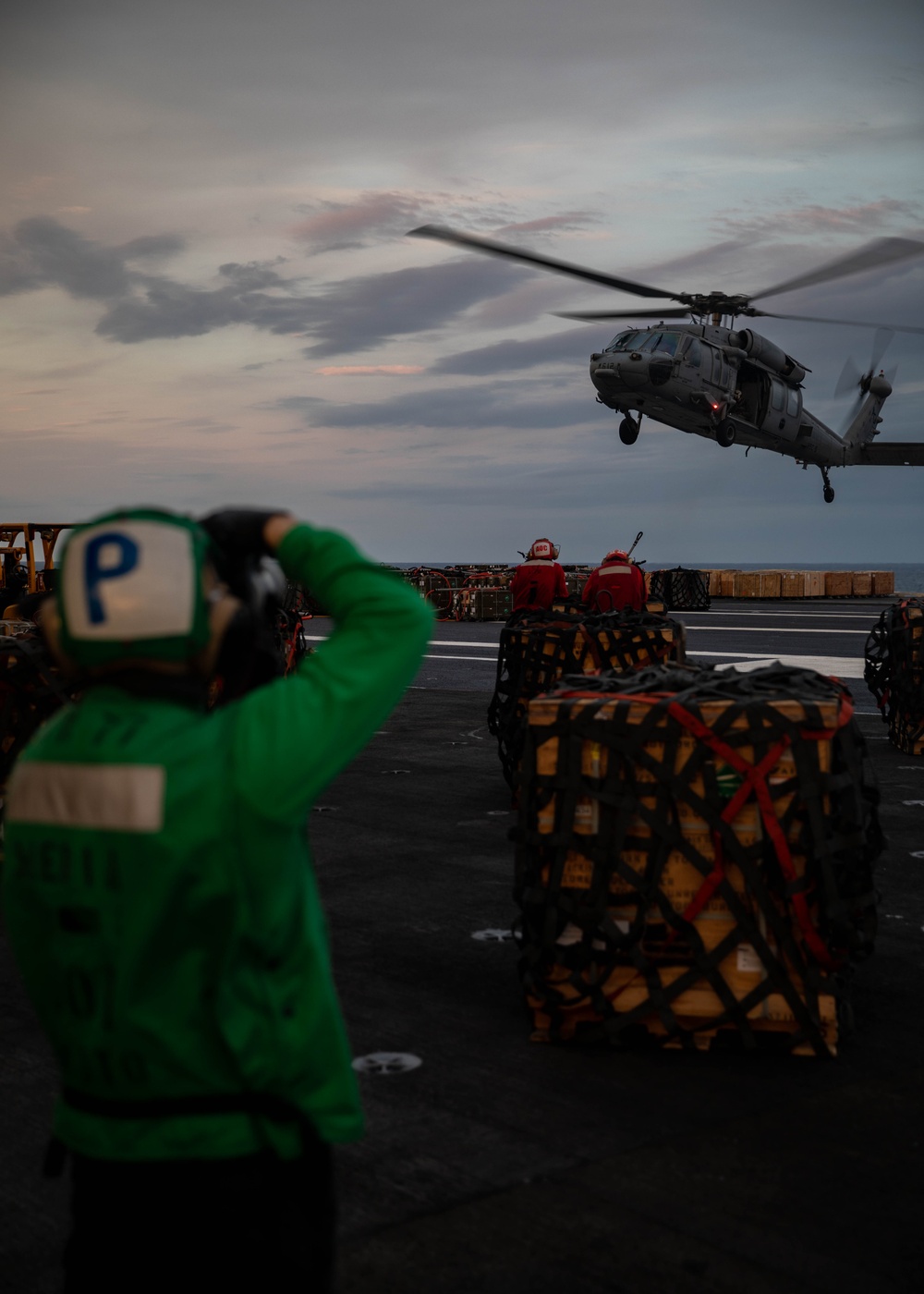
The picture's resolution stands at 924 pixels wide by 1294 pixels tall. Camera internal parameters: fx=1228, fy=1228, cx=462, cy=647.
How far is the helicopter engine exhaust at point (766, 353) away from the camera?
32.5 meters

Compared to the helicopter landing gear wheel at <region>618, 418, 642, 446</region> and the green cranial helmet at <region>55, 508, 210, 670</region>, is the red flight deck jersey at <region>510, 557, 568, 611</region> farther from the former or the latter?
the helicopter landing gear wheel at <region>618, 418, 642, 446</region>

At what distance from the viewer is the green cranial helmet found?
2.04 metres

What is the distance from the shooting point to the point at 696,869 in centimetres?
564

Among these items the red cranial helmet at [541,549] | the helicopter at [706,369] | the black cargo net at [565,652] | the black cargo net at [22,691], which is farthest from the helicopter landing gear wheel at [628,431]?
the black cargo net at [22,691]

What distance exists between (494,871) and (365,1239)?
16.7 ft

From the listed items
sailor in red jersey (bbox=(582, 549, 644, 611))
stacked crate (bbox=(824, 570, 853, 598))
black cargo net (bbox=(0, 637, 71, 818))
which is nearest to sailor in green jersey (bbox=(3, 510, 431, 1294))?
black cargo net (bbox=(0, 637, 71, 818))

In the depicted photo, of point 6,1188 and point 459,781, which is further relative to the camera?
point 459,781

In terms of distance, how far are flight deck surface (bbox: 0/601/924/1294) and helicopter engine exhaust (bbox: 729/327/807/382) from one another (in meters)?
26.6

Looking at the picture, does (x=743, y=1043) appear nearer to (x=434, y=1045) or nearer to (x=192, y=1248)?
(x=434, y=1045)

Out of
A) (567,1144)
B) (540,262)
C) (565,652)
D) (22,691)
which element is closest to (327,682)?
(567,1144)

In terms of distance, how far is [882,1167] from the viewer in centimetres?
455

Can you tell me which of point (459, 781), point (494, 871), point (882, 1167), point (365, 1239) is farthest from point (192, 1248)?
point (459, 781)

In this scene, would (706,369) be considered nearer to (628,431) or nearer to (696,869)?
(628,431)

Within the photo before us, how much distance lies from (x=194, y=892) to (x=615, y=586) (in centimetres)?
1272
